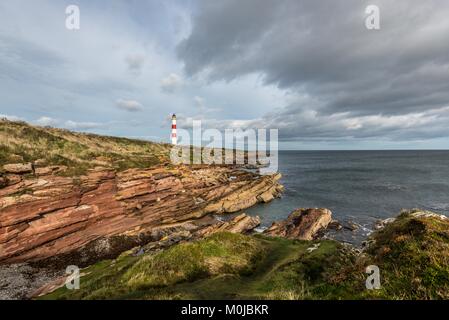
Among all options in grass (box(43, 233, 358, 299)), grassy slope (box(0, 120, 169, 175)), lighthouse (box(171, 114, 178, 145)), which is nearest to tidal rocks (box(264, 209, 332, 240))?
grass (box(43, 233, 358, 299))

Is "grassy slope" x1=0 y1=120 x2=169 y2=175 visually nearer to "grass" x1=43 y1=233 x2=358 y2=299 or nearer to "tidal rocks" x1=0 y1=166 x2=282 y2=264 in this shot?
"tidal rocks" x1=0 y1=166 x2=282 y2=264

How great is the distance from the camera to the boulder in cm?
3285

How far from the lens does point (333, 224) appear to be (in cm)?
4394

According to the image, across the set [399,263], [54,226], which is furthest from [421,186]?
[54,226]

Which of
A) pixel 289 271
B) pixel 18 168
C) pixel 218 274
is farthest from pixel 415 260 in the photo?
pixel 18 168

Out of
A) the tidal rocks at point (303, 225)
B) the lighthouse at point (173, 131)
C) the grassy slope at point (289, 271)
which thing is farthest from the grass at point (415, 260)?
the lighthouse at point (173, 131)

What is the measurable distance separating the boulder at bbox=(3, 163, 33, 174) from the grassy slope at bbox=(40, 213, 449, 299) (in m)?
28.3

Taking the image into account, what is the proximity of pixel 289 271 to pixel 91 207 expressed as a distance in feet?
109

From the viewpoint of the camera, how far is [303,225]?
134 ft

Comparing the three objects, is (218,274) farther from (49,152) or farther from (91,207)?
(49,152)

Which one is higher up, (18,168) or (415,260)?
(18,168)

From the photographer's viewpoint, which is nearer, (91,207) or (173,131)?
(91,207)

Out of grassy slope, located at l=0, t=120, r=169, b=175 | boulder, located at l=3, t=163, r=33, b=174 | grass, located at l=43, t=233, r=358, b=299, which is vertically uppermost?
grassy slope, located at l=0, t=120, r=169, b=175
